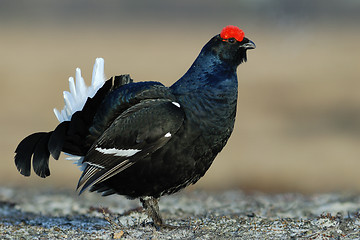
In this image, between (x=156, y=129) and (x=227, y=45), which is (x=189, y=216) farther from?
(x=227, y=45)

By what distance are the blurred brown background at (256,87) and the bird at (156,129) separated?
5072 mm

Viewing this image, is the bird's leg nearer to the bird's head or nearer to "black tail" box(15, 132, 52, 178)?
"black tail" box(15, 132, 52, 178)

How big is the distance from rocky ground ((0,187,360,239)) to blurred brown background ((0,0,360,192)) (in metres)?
1.99

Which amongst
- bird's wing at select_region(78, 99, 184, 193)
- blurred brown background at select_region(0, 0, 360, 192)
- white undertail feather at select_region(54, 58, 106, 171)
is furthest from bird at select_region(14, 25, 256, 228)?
blurred brown background at select_region(0, 0, 360, 192)

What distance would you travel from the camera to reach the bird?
5.70 meters

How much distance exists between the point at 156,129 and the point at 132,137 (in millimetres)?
275

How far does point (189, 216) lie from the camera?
7367 mm

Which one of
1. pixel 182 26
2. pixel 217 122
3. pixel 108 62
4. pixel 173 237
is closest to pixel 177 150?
pixel 217 122

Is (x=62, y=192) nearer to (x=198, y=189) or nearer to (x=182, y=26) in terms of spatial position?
(x=198, y=189)

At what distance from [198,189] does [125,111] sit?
514cm

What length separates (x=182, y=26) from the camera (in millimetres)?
46062

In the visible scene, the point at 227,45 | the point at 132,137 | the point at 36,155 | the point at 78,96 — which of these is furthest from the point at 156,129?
the point at 36,155

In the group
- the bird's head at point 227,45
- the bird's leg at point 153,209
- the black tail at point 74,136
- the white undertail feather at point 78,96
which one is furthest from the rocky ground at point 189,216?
the bird's head at point 227,45

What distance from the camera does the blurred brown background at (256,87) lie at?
40.8 ft
